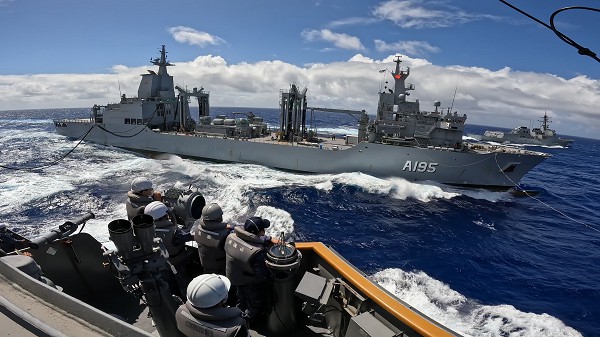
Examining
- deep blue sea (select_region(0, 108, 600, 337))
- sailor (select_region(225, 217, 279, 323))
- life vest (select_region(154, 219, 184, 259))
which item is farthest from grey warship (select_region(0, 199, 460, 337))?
deep blue sea (select_region(0, 108, 600, 337))

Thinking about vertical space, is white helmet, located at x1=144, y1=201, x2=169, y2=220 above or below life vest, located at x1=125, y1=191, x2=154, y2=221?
above

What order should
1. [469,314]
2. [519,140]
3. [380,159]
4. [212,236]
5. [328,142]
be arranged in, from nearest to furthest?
[212,236] < [469,314] < [380,159] < [328,142] < [519,140]

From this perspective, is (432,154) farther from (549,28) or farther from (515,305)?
(549,28)

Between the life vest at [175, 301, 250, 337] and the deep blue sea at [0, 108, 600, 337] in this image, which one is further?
the deep blue sea at [0, 108, 600, 337]

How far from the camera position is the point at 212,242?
407 cm

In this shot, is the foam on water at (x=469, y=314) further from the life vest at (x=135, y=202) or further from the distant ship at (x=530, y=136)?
the distant ship at (x=530, y=136)

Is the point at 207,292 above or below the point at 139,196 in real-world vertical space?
above

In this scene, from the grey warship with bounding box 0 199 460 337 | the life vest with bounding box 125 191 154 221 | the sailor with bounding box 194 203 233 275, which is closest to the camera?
the grey warship with bounding box 0 199 460 337

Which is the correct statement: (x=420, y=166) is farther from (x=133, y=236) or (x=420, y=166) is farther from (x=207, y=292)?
(x=207, y=292)

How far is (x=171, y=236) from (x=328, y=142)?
2441 cm

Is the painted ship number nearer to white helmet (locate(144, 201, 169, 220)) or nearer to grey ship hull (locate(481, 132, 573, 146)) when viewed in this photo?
white helmet (locate(144, 201, 169, 220))

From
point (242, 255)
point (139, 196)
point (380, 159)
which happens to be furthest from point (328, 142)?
point (242, 255)

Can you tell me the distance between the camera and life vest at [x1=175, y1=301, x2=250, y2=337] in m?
2.29

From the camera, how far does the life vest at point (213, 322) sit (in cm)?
229
